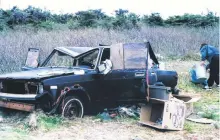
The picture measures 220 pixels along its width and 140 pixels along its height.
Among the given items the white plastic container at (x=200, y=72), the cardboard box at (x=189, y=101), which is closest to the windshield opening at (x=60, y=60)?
the cardboard box at (x=189, y=101)

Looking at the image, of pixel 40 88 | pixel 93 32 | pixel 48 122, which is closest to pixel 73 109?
pixel 48 122

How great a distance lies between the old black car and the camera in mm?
6266

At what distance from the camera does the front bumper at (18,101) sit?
616cm

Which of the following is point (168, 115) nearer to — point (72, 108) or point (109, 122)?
point (109, 122)

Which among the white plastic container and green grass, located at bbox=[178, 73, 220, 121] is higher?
the white plastic container

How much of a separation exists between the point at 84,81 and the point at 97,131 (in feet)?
3.64

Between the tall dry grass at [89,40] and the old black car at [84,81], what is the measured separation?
4.38 m

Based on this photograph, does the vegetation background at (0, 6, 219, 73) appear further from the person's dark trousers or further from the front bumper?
the front bumper

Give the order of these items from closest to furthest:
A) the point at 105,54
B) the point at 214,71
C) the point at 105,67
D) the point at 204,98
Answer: the point at 105,67 < the point at 105,54 < the point at 204,98 < the point at 214,71

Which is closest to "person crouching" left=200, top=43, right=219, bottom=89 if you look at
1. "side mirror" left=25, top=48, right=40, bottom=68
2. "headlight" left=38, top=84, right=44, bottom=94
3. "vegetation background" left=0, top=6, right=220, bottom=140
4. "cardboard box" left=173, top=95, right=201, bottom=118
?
Result: "vegetation background" left=0, top=6, right=220, bottom=140

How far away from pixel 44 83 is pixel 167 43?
44.1 ft

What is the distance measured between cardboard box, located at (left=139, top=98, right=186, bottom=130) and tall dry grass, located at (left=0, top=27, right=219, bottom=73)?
5.85 meters

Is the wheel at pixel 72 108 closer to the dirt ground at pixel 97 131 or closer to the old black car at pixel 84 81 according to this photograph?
the old black car at pixel 84 81

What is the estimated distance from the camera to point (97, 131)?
20.0 feet
